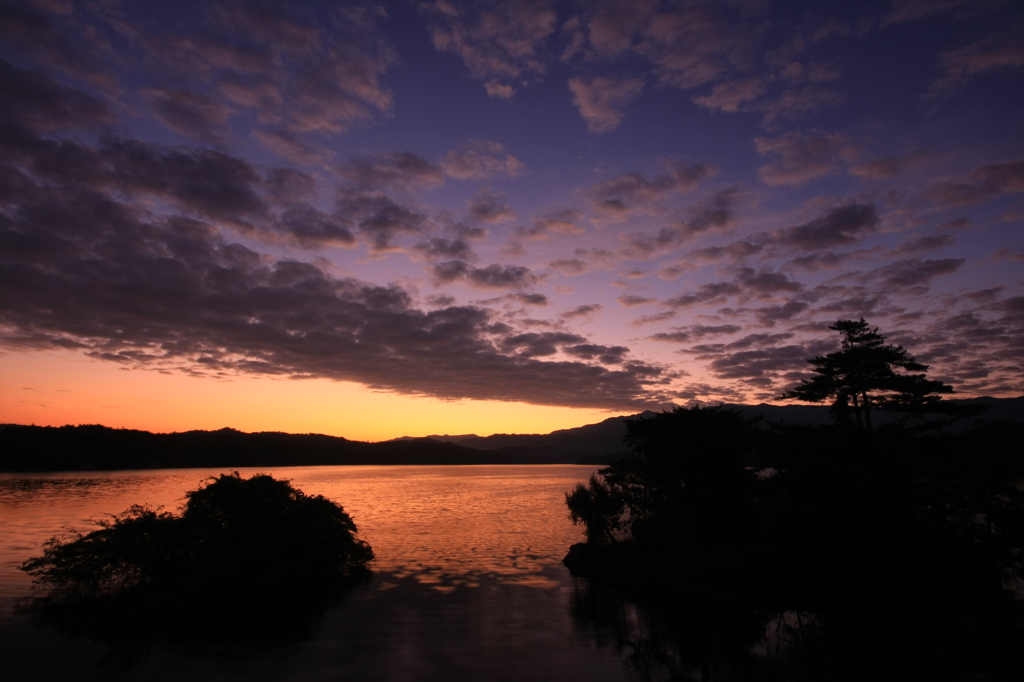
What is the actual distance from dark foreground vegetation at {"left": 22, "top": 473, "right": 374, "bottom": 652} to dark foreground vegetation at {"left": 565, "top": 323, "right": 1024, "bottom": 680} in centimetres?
1835

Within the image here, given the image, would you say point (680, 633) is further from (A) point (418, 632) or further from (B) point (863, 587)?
(A) point (418, 632)

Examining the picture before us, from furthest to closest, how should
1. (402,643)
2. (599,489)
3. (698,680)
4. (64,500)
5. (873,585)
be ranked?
(64,500) → (599,489) → (402,643) → (698,680) → (873,585)

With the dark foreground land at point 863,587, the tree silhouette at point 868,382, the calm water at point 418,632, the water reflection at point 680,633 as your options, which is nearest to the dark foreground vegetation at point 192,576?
the calm water at point 418,632

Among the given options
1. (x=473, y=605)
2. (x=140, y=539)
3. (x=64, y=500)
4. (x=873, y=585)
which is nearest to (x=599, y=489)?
(x=473, y=605)

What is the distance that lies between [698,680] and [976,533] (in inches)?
473

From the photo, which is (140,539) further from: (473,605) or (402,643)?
A: (473,605)

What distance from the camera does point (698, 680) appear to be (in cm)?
2075

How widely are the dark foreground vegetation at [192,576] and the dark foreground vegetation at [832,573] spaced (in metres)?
18.3

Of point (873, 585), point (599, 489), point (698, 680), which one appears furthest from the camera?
point (599, 489)

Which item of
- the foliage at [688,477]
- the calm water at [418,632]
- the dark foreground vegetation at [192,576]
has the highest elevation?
the foliage at [688,477]

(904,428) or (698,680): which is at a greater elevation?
(904,428)

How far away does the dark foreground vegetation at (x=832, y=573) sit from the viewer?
60.0 ft

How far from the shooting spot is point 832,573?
18.8 m

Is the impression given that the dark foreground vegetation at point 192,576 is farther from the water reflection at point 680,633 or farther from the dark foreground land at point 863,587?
the dark foreground land at point 863,587
